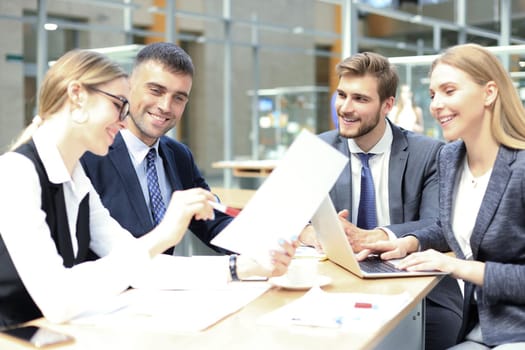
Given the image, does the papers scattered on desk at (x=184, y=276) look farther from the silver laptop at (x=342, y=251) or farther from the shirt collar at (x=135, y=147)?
the shirt collar at (x=135, y=147)

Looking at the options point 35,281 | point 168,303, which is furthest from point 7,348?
point 168,303

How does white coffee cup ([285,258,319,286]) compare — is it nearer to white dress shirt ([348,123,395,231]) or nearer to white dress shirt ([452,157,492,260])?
white dress shirt ([452,157,492,260])

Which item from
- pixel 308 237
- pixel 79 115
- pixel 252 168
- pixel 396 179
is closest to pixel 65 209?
pixel 79 115

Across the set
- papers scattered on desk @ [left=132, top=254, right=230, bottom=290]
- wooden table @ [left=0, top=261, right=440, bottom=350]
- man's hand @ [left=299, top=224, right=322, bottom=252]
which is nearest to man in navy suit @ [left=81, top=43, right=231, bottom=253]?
man's hand @ [left=299, top=224, right=322, bottom=252]

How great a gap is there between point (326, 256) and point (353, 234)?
0.44 feet

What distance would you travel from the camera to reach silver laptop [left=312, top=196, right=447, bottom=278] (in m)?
1.98

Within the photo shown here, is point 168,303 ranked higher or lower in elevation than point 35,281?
lower

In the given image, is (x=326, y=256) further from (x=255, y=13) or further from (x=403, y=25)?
(x=403, y=25)

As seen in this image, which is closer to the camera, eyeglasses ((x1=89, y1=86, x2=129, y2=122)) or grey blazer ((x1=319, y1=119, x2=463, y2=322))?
eyeglasses ((x1=89, y1=86, x2=129, y2=122))

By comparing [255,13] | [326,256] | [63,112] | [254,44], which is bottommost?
[326,256]

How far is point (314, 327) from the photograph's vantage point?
58.2 inches

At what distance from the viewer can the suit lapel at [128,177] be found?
7.67 ft

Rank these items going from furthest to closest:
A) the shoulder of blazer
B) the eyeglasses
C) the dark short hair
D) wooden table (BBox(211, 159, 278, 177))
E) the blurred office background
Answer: wooden table (BBox(211, 159, 278, 177)) < the blurred office background < the shoulder of blazer < the dark short hair < the eyeglasses

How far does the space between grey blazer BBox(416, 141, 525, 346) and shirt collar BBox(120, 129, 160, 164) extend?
1.28 m
